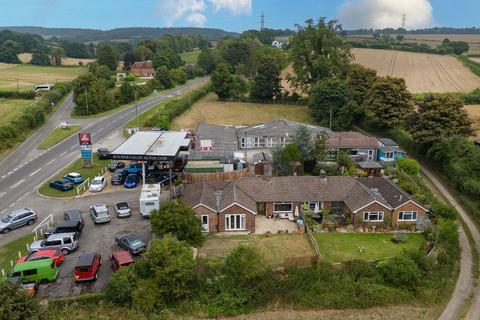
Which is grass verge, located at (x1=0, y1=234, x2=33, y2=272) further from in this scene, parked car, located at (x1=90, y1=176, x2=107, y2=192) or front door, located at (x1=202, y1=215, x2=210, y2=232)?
front door, located at (x1=202, y1=215, x2=210, y2=232)

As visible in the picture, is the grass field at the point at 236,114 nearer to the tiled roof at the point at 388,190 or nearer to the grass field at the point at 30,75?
the tiled roof at the point at 388,190

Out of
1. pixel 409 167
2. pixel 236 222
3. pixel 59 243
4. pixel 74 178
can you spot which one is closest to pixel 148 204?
pixel 236 222

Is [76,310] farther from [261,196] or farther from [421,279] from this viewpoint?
[421,279]

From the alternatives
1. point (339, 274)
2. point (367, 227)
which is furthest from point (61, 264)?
point (367, 227)

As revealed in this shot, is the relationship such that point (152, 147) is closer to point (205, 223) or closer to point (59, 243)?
point (205, 223)

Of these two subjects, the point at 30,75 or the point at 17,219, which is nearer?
the point at 17,219

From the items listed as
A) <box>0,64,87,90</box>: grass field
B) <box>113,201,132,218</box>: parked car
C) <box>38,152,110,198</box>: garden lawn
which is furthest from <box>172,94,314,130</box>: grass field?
<box>0,64,87,90</box>: grass field
